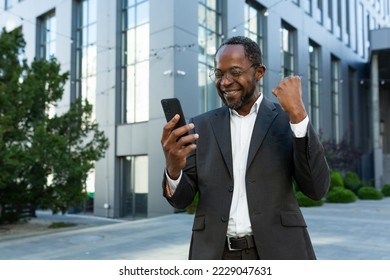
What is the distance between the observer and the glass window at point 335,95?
1011 inches

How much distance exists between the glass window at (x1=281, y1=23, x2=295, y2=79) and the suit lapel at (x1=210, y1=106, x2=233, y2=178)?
17850 mm

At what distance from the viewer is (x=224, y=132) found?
64.9 inches

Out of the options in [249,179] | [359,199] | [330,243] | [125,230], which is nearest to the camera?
[249,179]

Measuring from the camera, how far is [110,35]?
15.3 metres

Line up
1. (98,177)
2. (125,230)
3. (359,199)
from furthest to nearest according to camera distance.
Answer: (359,199) → (98,177) → (125,230)

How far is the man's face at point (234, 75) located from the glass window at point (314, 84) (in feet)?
72.3

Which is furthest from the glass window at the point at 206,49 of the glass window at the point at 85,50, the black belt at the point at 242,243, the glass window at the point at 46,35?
the black belt at the point at 242,243

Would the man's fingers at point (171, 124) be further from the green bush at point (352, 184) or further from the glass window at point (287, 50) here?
the glass window at point (287, 50)

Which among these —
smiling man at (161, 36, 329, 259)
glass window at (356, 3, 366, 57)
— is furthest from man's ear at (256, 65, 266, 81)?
glass window at (356, 3, 366, 57)

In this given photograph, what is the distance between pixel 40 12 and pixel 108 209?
1036 cm

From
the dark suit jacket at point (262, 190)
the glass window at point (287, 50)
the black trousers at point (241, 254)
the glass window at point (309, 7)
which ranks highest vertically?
the glass window at point (309, 7)

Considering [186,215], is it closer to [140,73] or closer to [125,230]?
[125,230]

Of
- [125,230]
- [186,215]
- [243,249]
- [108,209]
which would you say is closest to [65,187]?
[125,230]

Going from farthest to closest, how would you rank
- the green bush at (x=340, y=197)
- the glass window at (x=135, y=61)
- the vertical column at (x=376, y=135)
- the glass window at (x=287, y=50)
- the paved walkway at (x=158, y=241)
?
the vertical column at (x=376, y=135) < the glass window at (x=287, y=50) < the green bush at (x=340, y=197) < the glass window at (x=135, y=61) < the paved walkway at (x=158, y=241)
